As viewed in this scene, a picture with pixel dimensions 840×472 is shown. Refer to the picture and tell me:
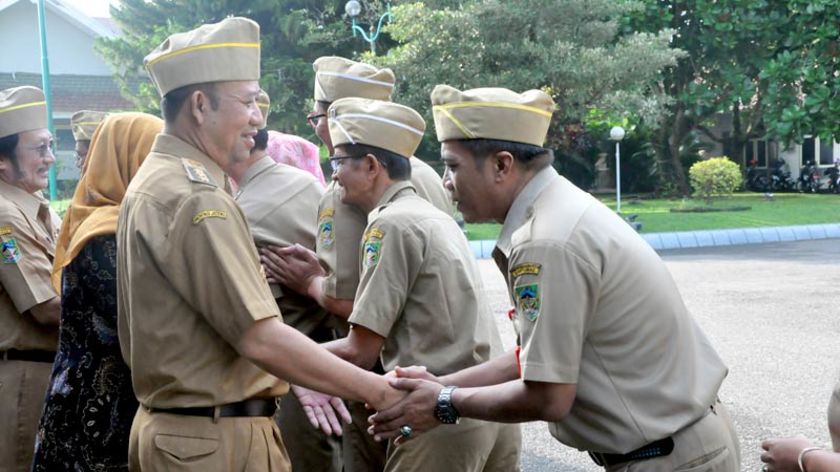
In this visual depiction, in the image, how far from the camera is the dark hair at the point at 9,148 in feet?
14.9

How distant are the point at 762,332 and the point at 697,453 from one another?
23.3 ft

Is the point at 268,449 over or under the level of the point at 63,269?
under

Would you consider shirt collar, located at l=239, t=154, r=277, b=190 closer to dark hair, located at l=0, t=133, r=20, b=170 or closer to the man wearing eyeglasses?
the man wearing eyeglasses

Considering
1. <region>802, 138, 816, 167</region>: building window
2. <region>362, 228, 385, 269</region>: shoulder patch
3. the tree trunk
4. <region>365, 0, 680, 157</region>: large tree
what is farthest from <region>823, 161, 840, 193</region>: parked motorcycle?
<region>362, 228, 385, 269</region>: shoulder patch

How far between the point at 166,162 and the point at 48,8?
3340 cm

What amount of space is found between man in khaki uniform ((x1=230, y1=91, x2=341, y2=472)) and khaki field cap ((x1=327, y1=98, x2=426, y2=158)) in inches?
23.6

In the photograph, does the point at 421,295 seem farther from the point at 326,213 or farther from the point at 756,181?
the point at 756,181

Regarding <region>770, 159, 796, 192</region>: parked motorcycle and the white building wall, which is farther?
<region>770, 159, 796, 192</region>: parked motorcycle

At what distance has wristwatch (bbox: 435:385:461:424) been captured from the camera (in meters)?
3.06

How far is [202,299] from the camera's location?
8.88ft

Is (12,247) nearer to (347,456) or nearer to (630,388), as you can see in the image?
(347,456)

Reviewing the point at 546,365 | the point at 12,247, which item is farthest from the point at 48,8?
the point at 546,365

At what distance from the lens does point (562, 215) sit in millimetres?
2660

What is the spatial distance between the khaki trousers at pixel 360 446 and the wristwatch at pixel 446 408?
81 centimetres
